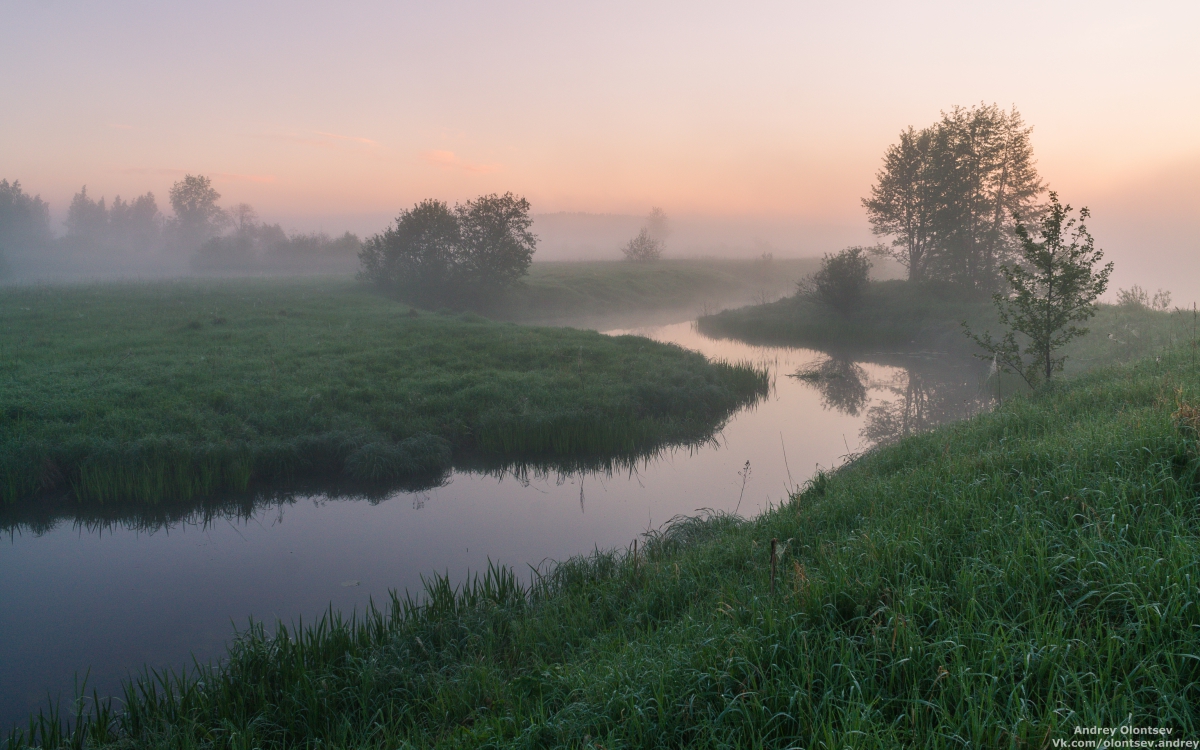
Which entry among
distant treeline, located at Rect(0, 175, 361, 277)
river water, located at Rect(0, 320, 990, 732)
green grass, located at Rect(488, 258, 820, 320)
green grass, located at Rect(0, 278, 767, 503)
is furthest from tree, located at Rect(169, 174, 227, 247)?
river water, located at Rect(0, 320, 990, 732)

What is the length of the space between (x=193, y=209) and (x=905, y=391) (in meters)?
109

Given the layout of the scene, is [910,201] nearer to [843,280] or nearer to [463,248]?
[843,280]

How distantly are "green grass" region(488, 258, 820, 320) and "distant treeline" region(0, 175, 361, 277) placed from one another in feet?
118

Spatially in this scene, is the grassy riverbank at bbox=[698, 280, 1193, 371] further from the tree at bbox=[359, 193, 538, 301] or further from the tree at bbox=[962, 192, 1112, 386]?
the tree at bbox=[359, 193, 538, 301]

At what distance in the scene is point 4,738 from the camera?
16.5 feet

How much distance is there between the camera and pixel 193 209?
95.4 m

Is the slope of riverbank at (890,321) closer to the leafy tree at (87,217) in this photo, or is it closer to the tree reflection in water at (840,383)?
the tree reflection in water at (840,383)

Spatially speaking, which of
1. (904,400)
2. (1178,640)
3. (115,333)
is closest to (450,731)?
(1178,640)

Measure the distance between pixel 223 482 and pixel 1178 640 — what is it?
12490mm

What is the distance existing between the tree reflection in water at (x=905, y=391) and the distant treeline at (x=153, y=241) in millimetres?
70607

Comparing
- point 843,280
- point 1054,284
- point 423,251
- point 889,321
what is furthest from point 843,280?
point 423,251

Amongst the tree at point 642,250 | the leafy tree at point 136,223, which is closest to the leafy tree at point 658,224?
the tree at point 642,250

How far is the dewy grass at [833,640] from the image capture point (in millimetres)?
2906

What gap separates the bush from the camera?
3272cm
